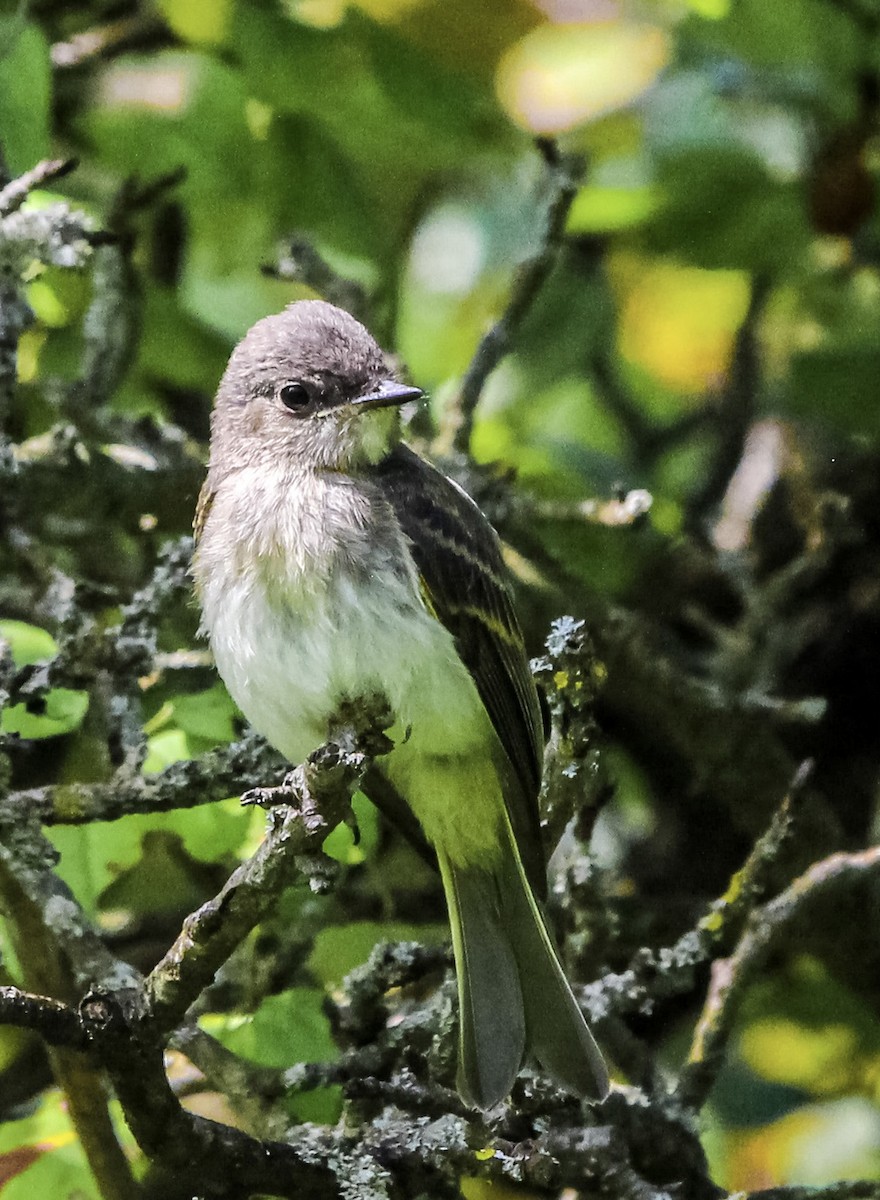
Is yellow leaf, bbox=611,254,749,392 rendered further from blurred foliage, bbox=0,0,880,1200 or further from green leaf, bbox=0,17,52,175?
green leaf, bbox=0,17,52,175

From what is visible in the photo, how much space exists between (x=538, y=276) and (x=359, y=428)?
2.64 ft

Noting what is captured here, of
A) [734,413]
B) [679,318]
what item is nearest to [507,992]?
[734,413]

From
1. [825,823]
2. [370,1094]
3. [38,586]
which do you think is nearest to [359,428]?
[38,586]

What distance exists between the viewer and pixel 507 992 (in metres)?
2.48

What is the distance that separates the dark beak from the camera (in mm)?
2598

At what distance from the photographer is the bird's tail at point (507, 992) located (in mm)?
2352

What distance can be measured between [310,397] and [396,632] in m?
0.56

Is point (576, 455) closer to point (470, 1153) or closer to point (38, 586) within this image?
point (38, 586)

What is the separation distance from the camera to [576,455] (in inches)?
153

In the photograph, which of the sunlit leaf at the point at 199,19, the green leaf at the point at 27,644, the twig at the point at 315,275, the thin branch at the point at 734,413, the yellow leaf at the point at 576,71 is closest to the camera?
the green leaf at the point at 27,644

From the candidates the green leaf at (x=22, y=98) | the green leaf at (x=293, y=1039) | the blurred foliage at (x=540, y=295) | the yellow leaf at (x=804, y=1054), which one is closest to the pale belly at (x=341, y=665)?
the blurred foliage at (x=540, y=295)

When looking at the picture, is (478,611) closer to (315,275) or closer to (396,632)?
(396,632)

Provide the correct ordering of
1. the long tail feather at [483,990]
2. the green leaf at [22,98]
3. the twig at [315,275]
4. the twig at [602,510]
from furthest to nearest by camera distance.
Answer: the twig at [315,275]
the twig at [602,510]
the green leaf at [22,98]
the long tail feather at [483,990]

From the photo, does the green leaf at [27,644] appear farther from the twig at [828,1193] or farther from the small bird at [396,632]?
the twig at [828,1193]
